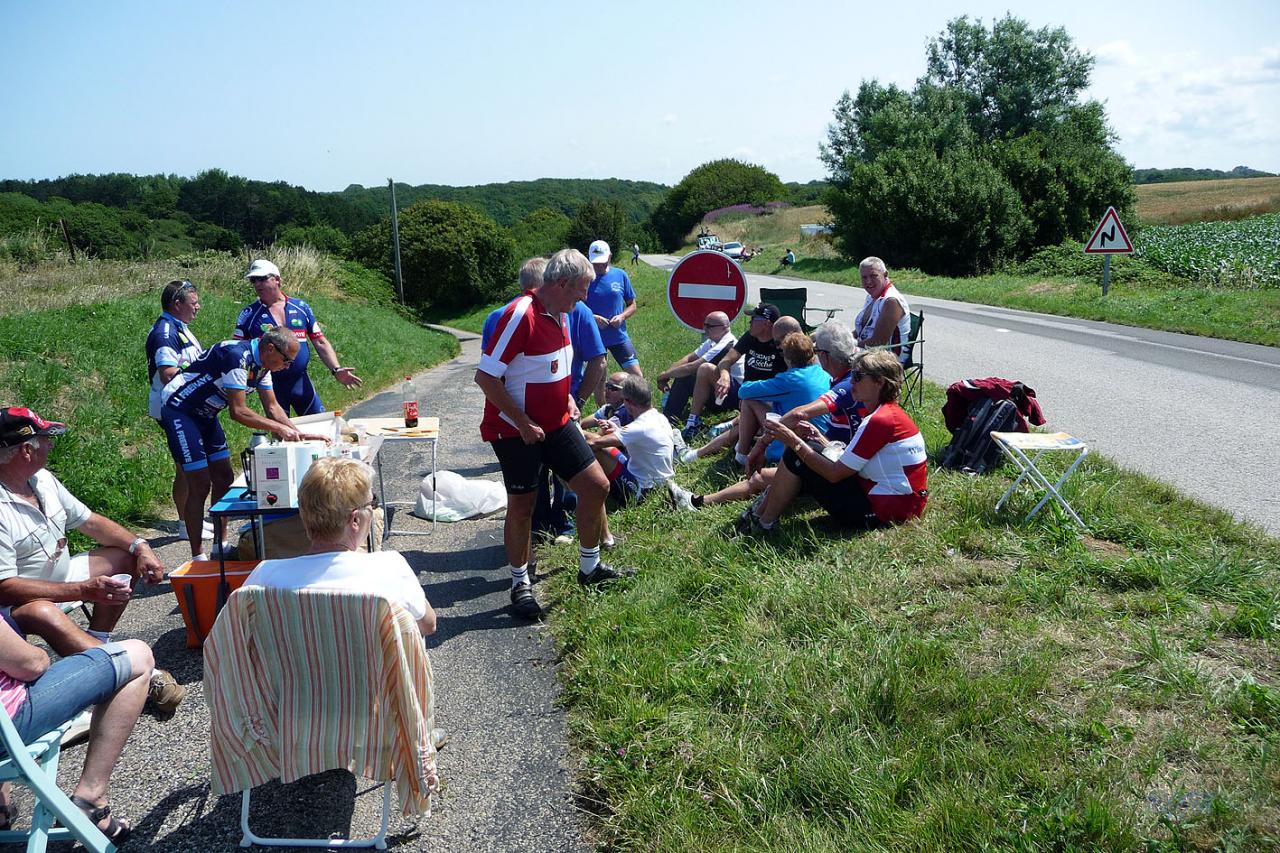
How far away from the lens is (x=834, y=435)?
6062 mm

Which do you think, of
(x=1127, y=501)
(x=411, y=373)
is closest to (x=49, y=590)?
(x=1127, y=501)

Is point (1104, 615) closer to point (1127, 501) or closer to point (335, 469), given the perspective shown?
point (1127, 501)

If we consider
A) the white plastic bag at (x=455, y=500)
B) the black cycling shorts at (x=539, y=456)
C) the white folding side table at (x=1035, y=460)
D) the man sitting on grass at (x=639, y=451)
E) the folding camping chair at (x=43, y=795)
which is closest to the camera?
the folding camping chair at (x=43, y=795)

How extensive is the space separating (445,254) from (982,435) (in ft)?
107

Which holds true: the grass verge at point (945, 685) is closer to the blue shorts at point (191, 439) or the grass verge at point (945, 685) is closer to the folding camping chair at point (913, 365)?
the blue shorts at point (191, 439)

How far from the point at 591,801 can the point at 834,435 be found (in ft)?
11.3

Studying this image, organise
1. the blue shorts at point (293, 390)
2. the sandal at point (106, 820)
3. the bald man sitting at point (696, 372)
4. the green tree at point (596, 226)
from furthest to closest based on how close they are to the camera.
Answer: the green tree at point (596, 226) → the bald man sitting at point (696, 372) → the blue shorts at point (293, 390) → the sandal at point (106, 820)

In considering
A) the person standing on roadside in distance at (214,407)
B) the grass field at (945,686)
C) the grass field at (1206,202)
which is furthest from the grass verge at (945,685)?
the grass field at (1206,202)

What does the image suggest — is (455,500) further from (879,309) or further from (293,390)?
(879,309)

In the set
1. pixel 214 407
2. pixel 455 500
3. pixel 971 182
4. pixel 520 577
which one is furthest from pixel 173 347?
pixel 971 182

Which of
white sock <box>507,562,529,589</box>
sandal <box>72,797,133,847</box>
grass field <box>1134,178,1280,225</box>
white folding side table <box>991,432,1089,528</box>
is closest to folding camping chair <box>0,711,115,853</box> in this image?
sandal <box>72,797,133,847</box>

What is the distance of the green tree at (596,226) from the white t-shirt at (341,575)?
39.7m

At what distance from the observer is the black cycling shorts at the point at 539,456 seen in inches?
193

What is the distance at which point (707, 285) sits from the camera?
7934 mm
